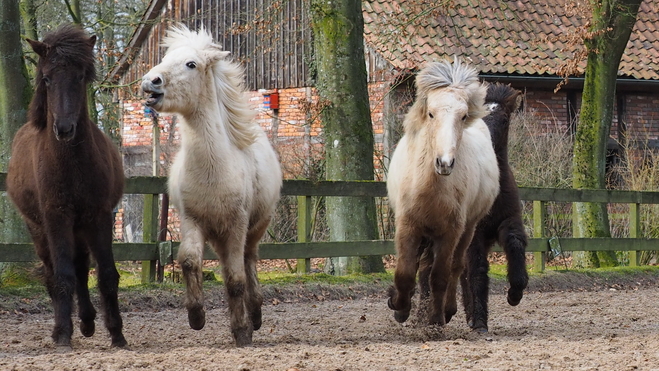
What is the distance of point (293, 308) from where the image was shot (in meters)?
10.1

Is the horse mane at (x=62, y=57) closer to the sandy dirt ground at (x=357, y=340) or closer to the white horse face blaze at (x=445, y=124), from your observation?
the sandy dirt ground at (x=357, y=340)

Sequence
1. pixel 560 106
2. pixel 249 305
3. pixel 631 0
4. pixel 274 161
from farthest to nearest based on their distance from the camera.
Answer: pixel 560 106, pixel 631 0, pixel 274 161, pixel 249 305

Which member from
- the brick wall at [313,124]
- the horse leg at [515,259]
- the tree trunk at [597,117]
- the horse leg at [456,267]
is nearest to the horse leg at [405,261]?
the horse leg at [456,267]

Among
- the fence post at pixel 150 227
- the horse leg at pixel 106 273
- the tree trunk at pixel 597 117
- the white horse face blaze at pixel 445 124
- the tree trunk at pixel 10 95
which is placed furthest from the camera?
the tree trunk at pixel 597 117

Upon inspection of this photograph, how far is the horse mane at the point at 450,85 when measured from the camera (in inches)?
293

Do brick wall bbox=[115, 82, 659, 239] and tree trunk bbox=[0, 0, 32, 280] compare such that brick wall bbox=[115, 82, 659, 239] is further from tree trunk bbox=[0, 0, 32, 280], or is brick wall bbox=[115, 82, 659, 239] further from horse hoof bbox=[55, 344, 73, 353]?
horse hoof bbox=[55, 344, 73, 353]

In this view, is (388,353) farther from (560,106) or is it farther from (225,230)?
(560,106)

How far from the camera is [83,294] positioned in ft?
23.6

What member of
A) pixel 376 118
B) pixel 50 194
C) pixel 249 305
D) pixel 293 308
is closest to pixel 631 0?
pixel 376 118

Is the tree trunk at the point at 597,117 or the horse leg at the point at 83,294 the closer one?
the horse leg at the point at 83,294

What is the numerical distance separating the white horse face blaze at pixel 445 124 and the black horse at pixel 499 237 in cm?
143

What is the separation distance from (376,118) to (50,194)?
43.6 ft

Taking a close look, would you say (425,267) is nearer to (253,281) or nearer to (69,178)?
(253,281)

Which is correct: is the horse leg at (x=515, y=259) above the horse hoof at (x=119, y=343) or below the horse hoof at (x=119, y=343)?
above
